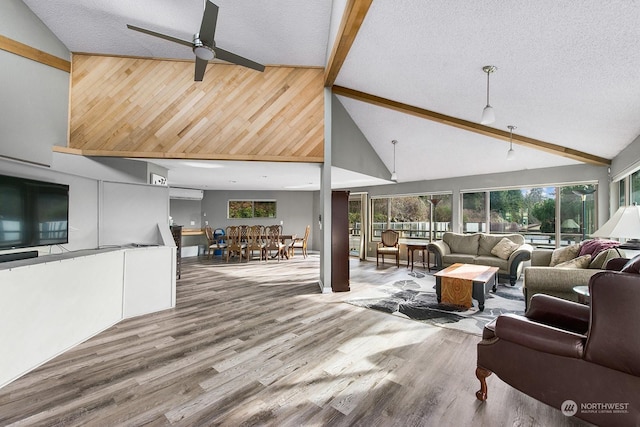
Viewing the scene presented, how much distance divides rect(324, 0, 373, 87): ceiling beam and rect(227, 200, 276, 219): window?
6.84 metres

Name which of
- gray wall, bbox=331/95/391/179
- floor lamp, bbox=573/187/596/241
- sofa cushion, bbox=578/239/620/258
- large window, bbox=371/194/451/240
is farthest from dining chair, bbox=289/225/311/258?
floor lamp, bbox=573/187/596/241

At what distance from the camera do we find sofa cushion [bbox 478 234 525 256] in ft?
19.5

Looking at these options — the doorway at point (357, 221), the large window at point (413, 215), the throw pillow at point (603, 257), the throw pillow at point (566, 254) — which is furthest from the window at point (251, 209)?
the throw pillow at point (603, 257)

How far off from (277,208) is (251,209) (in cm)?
97

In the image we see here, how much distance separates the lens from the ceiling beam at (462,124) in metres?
4.67

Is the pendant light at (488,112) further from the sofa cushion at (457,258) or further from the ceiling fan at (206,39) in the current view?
the sofa cushion at (457,258)

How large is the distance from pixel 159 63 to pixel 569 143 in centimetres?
676

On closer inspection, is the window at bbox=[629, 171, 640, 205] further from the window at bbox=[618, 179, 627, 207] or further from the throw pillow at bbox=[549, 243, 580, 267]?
the throw pillow at bbox=[549, 243, 580, 267]

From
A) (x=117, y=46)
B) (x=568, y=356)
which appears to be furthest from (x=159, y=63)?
(x=568, y=356)

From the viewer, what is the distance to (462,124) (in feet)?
15.3

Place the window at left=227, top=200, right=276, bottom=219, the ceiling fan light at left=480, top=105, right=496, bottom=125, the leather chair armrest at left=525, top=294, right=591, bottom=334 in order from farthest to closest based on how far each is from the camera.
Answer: the window at left=227, top=200, right=276, bottom=219 < the ceiling fan light at left=480, top=105, right=496, bottom=125 < the leather chair armrest at left=525, top=294, right=591, bottom=334

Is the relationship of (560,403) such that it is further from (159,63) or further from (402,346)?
(159,63)

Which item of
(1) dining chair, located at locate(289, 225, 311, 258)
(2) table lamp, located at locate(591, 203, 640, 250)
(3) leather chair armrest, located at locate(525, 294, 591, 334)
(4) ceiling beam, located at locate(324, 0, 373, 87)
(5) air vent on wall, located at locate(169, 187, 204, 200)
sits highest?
(4) ceiling beam, located at locate(324, 0, 373, 87)

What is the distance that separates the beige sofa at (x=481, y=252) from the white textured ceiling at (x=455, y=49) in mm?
1872
